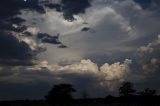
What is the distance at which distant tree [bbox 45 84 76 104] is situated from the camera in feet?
570

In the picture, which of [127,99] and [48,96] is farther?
[127,99]

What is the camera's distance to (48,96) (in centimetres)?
17662

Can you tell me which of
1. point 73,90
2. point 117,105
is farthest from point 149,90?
point 73,90

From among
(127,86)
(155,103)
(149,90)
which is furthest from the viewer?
(127,86)

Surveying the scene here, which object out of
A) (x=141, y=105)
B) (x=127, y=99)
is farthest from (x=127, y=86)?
(x=141, y=105)

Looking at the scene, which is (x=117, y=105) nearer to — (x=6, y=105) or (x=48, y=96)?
(x=48, y=96)

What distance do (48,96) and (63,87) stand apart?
7059mm

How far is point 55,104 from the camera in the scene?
180 meters

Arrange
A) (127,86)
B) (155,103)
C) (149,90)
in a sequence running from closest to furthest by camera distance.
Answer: (155,103)
(149,90)
(127,86)

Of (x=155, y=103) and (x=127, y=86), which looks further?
(x=127, y=86)

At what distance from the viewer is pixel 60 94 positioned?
17450cm

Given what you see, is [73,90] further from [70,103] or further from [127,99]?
[127,99]

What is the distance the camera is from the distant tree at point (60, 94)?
173875 millimetres

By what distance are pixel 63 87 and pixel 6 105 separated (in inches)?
1048
